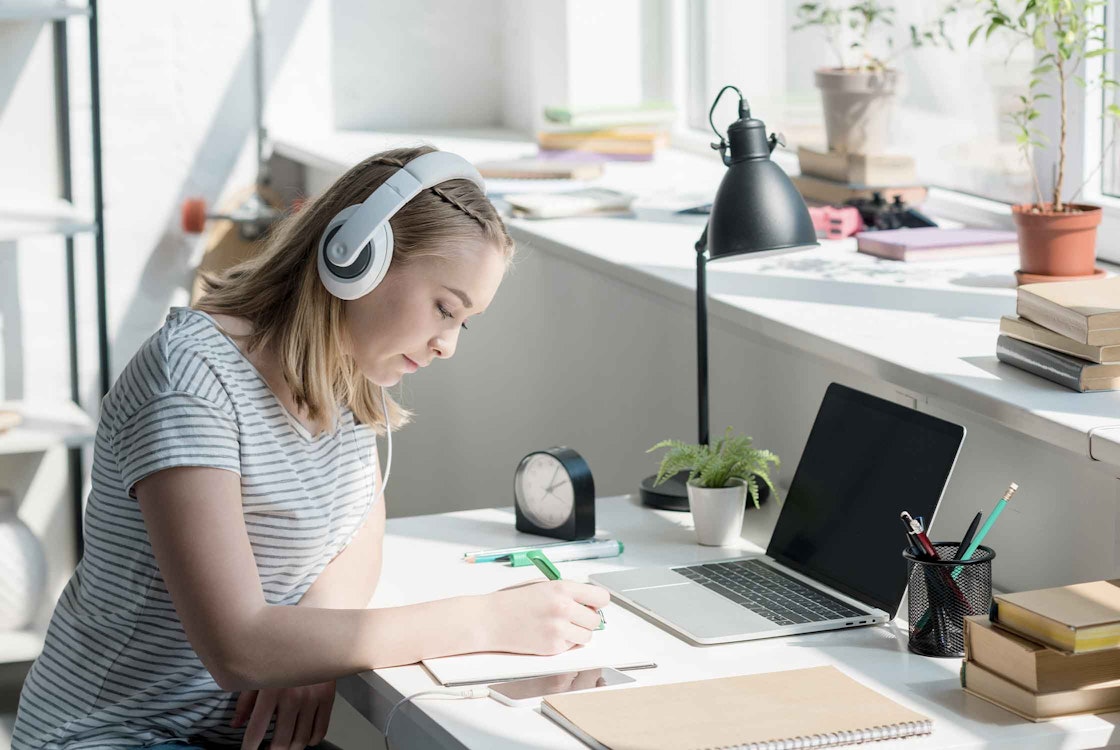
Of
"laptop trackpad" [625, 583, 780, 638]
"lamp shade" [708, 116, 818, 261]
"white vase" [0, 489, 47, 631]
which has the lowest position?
"white vase" [0, 489, 47, 631]

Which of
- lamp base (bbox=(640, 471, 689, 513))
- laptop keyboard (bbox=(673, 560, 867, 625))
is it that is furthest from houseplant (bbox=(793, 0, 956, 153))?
laptop keyboard (bbox=(673, 560, 867, 625))

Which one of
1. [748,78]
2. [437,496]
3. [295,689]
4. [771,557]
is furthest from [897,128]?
[295,689]

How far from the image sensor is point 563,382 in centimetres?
273

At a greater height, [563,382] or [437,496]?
[563,382]

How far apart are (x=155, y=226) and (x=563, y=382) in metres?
1.38

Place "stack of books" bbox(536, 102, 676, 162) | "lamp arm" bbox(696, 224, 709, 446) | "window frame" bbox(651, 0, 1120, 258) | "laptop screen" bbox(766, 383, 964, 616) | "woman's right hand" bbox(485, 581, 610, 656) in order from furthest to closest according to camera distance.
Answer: "stack of books" bbox(536, 102, 676, 162) → "window frame" bbox(651, 0, 1120, 258) → "lamp arm" bbox(696, 224, 709, 446) → "laptop screen" bbox(766, 383, 964, 616) → "woman's right hand" bbox(485, 581, 610, 656)

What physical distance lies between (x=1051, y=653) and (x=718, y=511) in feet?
1.89

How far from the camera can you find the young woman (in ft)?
4.54

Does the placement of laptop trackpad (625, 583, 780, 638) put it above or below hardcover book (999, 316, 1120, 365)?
below

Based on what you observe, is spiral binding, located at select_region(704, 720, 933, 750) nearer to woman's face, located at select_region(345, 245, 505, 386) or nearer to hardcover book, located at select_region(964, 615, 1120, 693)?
hardcover book, located at select_region(964, 615, 1120, 693)

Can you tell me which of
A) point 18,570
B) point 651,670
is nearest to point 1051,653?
point 651,670

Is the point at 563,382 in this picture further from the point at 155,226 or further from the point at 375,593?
the point at 155,226

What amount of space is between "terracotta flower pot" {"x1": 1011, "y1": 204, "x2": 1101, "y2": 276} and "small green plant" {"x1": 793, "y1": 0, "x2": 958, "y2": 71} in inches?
25.7

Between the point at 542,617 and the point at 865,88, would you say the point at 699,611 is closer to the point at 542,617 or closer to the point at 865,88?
the point at 542,617
